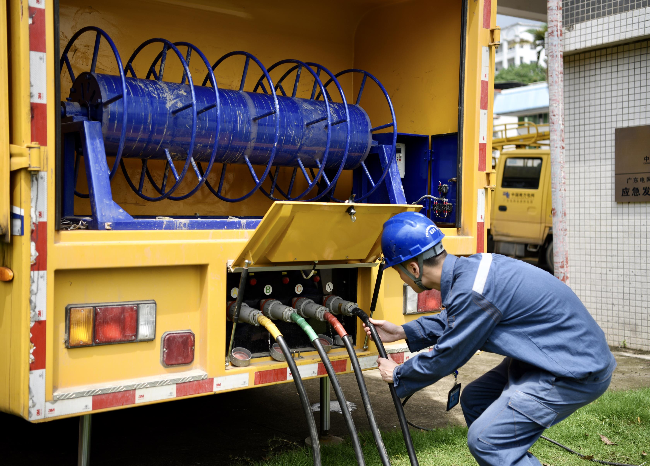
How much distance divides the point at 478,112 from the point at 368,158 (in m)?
0.78

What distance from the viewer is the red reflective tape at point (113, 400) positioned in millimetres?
2656

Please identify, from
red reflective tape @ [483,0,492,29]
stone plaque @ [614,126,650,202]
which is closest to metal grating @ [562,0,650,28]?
stone plaque @ [614,126,650,202]

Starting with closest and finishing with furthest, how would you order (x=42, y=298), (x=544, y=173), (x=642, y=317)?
(x=42, y=298) < (x=642, y=317) < (x=544, y=173)

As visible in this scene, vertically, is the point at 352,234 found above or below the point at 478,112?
below

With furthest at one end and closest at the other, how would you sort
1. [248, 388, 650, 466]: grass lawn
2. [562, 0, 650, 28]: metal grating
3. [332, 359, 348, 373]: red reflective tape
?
1. [562, 0, 650, 28]: metal grating
2. [248, 388, 650, 466]: grass lawn
3. [332, 359, 348, 373]: red reflective tape

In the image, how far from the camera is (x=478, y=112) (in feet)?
12.2

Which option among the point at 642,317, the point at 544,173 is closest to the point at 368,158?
the point at 642,317

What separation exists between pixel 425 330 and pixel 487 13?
1.85 metres

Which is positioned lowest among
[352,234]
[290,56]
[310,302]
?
[310,302]

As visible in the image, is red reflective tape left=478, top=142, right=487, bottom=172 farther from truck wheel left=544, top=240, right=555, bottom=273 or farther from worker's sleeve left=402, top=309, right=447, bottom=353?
truck wheel left=544, top=240, right=555, bottom=273

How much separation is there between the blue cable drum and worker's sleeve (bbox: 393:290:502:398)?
→ 161cm

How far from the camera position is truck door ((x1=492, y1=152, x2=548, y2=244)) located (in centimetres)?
1208

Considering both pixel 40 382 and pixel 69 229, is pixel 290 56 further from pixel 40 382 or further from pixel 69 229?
pixel 40 382

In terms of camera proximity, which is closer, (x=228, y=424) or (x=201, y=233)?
(x=201, y=233)
